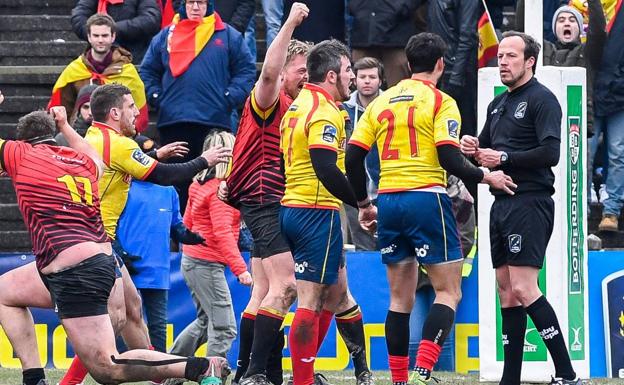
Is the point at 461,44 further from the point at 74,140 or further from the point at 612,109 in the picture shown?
the point at 74,140

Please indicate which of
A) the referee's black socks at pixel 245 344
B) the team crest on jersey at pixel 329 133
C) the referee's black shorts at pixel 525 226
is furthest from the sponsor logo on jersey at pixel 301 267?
the referee's black shorts at pixel 525 226

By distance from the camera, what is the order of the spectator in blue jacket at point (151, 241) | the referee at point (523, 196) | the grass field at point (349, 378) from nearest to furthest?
the referee at point (523, 196) < the grass field at point (349, 378) < the spectator in blue jacket at point (151, 241)

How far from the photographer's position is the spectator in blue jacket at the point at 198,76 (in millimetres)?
14414

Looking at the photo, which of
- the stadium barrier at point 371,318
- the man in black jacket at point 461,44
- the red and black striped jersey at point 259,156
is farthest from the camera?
the man in black jacket at point 461,44

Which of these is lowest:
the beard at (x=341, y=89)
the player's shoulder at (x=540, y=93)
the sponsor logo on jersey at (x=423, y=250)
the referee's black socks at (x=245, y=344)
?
the referee's black socks at (x=245, y=344)

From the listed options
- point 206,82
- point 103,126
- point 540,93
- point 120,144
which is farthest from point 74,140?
point 206,82

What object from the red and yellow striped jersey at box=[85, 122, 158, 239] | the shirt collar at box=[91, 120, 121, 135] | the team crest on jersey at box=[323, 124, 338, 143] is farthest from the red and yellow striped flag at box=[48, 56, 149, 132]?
the team crest on jersey at box=[323, 124, 338, 143]

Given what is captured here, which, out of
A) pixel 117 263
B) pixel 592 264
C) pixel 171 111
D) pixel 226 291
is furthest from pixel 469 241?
pixel 117 263

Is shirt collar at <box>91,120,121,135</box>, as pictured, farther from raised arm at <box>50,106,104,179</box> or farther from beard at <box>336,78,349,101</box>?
beard at <box>336,78,349,101</box>

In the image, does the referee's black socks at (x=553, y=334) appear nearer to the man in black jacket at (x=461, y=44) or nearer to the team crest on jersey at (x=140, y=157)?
the team crest on jersey at (x=140, y=157)

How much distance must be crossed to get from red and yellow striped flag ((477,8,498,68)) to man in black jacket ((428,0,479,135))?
51.8 inches

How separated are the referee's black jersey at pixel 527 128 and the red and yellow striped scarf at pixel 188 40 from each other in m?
5.23

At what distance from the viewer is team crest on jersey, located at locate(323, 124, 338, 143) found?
30.9 feet

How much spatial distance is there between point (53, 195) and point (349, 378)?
12.5ft
